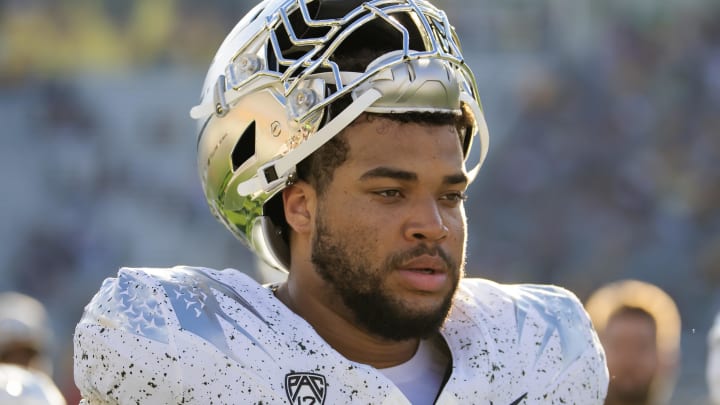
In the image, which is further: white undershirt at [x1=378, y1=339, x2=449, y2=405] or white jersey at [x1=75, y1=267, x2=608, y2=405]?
white undershirt at [x1=378, y1=339, x2=449, y2=405]

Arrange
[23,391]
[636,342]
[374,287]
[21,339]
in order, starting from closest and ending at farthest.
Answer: [374,287], [23,391], [636,342], [21,339]

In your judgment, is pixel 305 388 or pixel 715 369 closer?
pixel 305 388

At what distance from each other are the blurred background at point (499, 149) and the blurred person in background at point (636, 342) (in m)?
4.01

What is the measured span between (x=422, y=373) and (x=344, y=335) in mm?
164

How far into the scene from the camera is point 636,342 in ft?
13.1

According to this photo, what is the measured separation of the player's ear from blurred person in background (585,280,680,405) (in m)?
1.75

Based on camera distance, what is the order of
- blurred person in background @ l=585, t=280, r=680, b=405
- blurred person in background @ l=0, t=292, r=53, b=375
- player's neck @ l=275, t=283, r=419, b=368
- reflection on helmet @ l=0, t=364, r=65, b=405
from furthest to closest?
blurred person in background @ l=0, t=292, r=53, b=375, blurred person in background @ l=585, t=280, r=680, b=405, reflection on helmet @ l=0, t=364, r=65, b=405, player's neck @ l=275, t=283, r=419, b=368

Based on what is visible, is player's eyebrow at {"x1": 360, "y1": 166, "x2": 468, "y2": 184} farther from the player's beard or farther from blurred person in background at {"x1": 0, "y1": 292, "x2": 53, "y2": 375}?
blurred person in background at {"x1": 0, "y1": 292, "x2": 53, "y2": 375}

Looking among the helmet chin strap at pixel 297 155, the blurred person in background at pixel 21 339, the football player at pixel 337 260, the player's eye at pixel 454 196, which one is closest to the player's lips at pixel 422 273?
the football player at pixel 337 260

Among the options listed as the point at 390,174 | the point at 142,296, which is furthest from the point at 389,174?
the point at 142,296

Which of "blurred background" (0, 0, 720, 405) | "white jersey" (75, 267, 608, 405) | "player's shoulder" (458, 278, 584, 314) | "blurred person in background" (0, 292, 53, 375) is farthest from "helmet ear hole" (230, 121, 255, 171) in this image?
"blurred background" (0, 0, 720, 405)

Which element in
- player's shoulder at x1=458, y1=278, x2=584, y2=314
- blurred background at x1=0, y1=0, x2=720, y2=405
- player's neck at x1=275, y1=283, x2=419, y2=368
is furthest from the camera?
blurred background at x1=0, y1=0, x2=720, y2=405

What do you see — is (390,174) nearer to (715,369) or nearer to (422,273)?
(422,273)

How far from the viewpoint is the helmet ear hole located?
235cm
